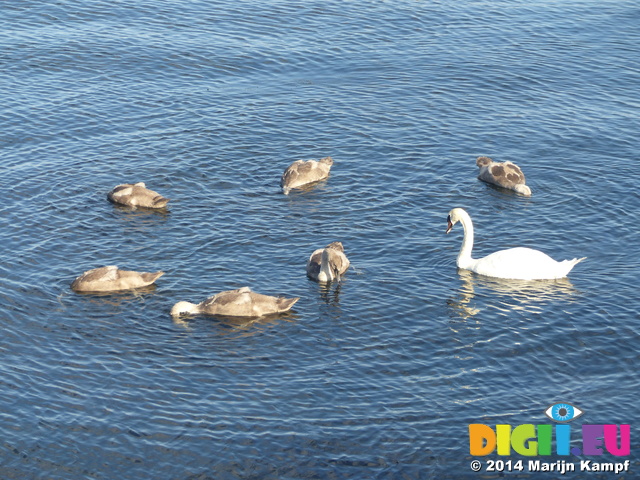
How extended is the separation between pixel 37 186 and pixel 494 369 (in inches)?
801

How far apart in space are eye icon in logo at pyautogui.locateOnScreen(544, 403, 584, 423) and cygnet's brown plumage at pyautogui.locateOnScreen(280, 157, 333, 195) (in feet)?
51.3

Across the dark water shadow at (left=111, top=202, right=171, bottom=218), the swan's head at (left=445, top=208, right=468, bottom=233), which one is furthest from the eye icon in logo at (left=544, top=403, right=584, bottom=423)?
the dark water shadow at (left=111, top=202, right=171, bottom=218)

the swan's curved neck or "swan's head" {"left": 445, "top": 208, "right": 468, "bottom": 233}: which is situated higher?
"swan's head" {"left": 445, "top": 208, "right": 468, "bottom": 233}

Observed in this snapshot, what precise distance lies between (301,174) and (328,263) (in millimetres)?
7662

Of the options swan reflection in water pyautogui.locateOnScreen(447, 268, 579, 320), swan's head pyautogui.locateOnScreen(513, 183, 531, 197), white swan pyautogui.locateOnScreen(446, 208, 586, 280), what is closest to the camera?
swan reflection in water pyautogui.locateOnScreen(447, 268, 579, 320)

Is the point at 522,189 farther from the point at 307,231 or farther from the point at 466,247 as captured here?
the point at 307,231

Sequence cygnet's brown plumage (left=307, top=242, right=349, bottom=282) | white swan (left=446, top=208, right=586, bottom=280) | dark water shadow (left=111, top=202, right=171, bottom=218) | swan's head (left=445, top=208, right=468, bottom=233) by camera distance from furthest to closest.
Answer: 1. dark water shadow (left=111, top=202, right=171, bottom=218)
2. swan's head (left=445, top=208, right=468, bottom=233)
3. white swan (left=446, top=208, right=586, bottom=280)
4. cygnet's brown plumage (left=307, top=242, right=349, bottom=282)

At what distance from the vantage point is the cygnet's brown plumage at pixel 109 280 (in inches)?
1186

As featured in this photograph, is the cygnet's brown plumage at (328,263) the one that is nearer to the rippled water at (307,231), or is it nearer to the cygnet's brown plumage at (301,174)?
the rippled water at (307,231)

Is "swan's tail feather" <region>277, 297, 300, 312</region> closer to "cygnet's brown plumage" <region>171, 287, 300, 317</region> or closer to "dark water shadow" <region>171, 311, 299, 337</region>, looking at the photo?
"cygnet's brown plumage" <region>171, 287, 300, 317</region>

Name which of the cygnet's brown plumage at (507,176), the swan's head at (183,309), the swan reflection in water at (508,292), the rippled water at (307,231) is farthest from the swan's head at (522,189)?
the swan's head at (183,309)

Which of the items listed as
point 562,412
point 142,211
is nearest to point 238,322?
point 142,211

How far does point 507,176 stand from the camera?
123 ft

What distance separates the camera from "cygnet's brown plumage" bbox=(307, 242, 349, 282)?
1201 inches
